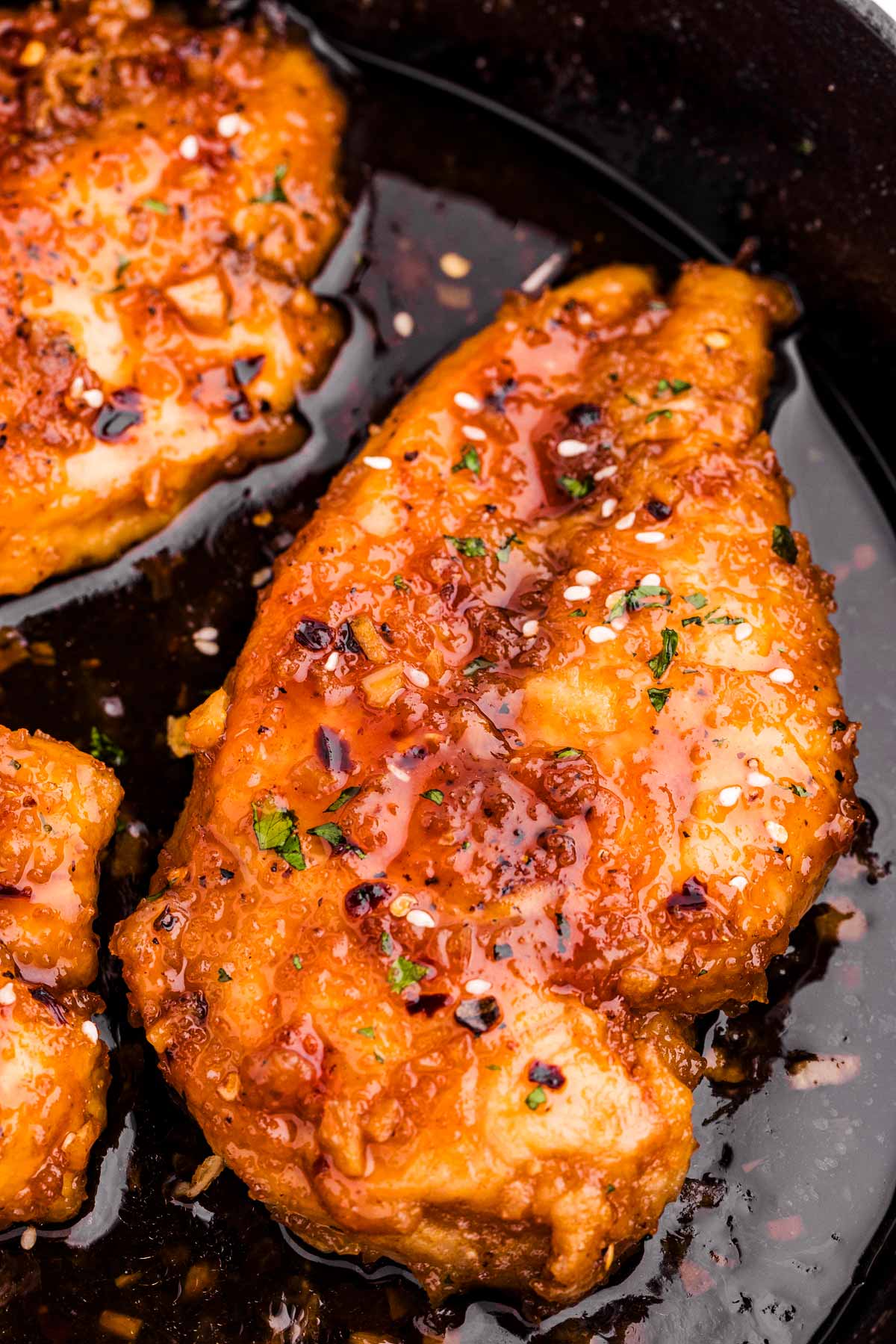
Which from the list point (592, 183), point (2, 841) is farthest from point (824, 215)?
point (2, 841)

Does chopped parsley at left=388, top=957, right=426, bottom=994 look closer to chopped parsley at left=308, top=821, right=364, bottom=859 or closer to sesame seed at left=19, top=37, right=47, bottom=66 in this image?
chopped parsley at left=308, top=821, right=364, bottom=859

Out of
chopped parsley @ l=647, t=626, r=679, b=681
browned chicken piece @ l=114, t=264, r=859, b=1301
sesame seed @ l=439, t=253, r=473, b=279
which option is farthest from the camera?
sesame seed @ l=439, t=253, r=473, b=279

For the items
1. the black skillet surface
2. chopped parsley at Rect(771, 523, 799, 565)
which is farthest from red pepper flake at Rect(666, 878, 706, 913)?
chopped parsley at Rect(771, 523, 799, 565)

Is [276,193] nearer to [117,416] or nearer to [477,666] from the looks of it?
[117,416]

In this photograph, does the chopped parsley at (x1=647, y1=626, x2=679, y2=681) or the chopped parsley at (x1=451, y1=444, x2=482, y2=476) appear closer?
the chopped parsley at (x1=647, y1=626, x2=679, y2=681)

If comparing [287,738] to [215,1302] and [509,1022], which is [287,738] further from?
[215,1302]

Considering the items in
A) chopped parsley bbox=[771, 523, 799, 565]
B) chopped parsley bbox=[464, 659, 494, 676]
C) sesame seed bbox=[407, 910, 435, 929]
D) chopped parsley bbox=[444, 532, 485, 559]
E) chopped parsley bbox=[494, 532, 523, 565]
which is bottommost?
sesame seed bbox=[407, 910, 435, 929]

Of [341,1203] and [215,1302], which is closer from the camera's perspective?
[341,1203]
